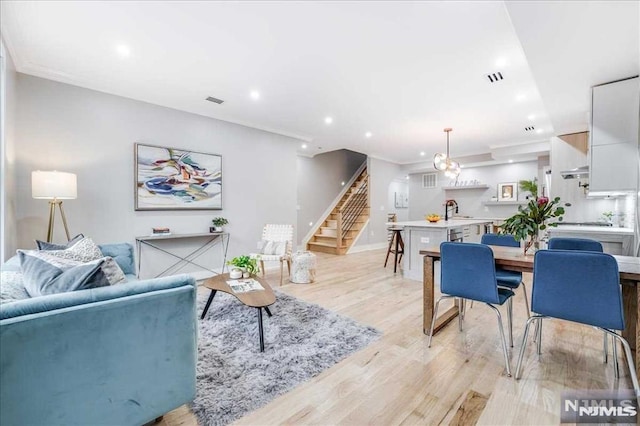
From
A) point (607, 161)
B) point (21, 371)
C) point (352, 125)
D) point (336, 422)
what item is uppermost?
point (352, 125)

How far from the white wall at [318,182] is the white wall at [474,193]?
2.48 metres

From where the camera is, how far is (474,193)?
830 cm

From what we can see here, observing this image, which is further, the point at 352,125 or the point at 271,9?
the point at 352,125

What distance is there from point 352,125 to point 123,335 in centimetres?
468

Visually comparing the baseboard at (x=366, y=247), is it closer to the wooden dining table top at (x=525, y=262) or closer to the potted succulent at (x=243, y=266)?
the potted succulent at (x=243, y=266)

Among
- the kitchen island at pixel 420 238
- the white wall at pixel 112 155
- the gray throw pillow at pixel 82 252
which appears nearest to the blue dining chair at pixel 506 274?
the kitchen island at pixel 420 238

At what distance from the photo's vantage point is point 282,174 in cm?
570

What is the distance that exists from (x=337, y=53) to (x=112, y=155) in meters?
3.23

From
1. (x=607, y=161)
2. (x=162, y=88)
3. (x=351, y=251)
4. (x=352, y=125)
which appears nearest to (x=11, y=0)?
(x=162, y=88)

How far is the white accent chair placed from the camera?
4461mm

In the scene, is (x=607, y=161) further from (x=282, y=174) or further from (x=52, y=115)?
(x=52, y=115)

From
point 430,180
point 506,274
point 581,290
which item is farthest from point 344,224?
point 581,290

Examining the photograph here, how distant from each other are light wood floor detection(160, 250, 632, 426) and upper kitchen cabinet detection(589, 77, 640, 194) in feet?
5.40

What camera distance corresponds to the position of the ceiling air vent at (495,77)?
3.20 meters
